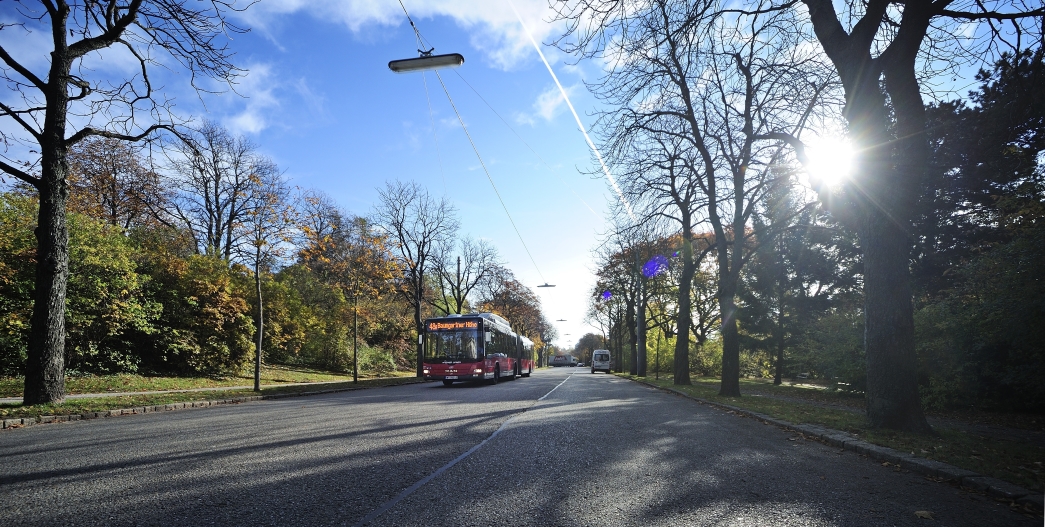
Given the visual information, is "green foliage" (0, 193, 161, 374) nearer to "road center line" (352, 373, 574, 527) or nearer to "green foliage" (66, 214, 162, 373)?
"green foliage" (66, 214, 162, 373)

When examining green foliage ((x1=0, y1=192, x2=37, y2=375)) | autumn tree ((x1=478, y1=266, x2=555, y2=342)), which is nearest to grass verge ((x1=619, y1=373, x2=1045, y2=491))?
green foliage ((x1=0, y1=192, x2=37, y2=375))

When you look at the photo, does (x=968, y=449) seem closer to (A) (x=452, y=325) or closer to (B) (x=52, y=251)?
(B) (x=52, y=251)

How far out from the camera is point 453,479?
15.8 feet

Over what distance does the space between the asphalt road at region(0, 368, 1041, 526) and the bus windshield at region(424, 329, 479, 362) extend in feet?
47.8

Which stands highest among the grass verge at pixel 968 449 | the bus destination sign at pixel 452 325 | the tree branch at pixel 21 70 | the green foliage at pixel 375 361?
the tree branch at pixel 21 70

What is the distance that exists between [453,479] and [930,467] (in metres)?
4.94

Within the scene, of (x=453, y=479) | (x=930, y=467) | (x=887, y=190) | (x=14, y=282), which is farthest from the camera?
(x=14, y=282)

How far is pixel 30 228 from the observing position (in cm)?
1611

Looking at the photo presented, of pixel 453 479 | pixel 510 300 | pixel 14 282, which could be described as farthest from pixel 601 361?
pixel 453 479

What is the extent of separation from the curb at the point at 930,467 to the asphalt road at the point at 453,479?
0.52 feet

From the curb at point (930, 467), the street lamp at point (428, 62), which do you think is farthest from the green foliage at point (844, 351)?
the street lamp at point (428, 62)

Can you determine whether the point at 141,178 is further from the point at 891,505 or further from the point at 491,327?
the point at 891,505

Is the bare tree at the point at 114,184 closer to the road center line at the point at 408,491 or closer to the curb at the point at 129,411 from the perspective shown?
the curb at the point at 129,411

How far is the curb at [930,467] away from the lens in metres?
4.26
